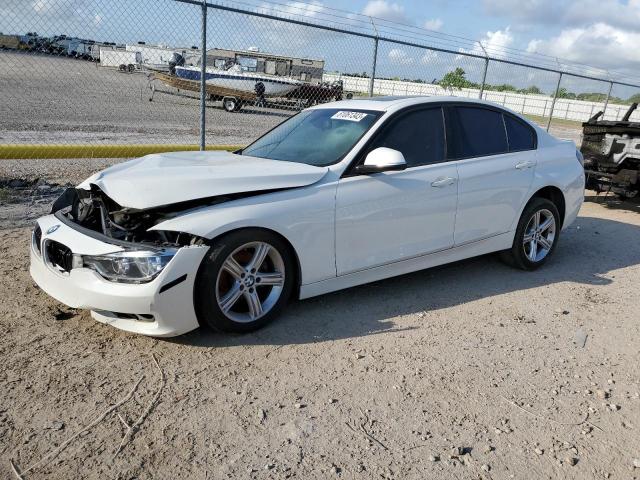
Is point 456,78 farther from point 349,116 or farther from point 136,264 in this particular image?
point 136,264

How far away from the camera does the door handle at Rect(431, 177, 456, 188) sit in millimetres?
4486

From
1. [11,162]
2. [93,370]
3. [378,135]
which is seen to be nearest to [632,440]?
[378,135]

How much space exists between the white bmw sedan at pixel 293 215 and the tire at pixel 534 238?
21 millimetres

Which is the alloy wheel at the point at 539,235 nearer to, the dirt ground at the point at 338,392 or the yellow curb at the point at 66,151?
the dirt ground at the point at 338,392

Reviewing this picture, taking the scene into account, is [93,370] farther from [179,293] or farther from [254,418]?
[254,418]

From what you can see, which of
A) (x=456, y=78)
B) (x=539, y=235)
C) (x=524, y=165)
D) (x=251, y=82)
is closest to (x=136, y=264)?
(x=524, y=165)

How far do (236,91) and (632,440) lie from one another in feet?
69.4

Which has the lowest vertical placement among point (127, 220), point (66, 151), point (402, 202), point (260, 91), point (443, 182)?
point (66, 151)

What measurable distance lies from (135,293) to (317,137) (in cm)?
205

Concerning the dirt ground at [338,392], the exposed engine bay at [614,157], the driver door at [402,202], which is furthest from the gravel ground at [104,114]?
the exposed engine bay at [614,157]

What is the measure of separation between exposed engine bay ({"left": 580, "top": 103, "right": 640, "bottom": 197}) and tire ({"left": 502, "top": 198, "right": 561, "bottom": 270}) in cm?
380

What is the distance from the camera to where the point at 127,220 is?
3.65 metres

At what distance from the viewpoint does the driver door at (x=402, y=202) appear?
405 cm

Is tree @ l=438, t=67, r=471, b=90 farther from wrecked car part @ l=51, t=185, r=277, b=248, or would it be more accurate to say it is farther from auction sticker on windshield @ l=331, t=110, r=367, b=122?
wrecked car part @ l=51, t=185, r=277, b=248
